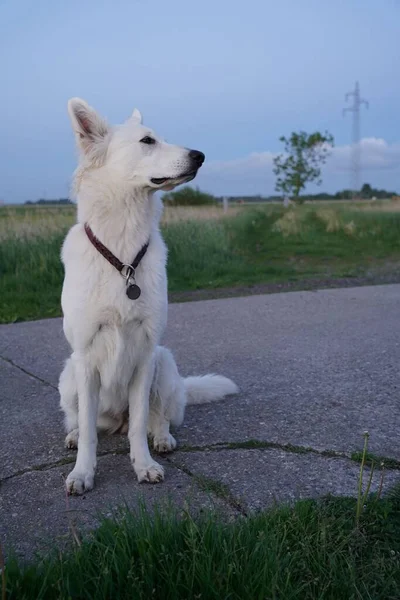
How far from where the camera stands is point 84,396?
3.30 m

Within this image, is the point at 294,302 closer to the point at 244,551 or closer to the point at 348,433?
the point at 348,433

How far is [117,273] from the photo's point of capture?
3271mm

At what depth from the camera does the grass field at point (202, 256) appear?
30.7 feet

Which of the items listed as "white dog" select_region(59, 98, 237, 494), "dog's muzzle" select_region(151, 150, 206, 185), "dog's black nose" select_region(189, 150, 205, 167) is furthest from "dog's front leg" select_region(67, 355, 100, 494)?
"dog's black nose" select_region(189, 150, 205, 167)

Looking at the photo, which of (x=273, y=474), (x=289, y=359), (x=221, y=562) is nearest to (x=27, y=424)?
(x=273, y=474)

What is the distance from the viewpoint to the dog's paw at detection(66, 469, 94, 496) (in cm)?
305

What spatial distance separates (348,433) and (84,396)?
5.12 feet

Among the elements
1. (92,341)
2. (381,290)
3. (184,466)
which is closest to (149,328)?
(92,341)

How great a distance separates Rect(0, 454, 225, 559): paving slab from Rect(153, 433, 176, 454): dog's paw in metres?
0.11

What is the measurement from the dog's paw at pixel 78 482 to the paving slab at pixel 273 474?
1.68 ft

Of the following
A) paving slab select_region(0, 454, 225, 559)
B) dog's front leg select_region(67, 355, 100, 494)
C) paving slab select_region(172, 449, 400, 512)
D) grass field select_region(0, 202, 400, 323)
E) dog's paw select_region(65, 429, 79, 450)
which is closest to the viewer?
paving slab select_region(0, 454, 225, 559)

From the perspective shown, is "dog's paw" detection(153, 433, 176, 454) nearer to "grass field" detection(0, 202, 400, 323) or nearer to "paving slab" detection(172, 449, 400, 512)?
"paving slab" detection(172, 449, 400, 512)

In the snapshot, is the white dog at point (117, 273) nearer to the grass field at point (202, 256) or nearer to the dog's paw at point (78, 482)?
the dog's paw at point (78, 482)

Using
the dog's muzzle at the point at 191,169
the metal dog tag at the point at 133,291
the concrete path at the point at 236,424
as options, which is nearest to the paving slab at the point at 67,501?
the concrete path at the point at 236,424
